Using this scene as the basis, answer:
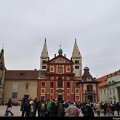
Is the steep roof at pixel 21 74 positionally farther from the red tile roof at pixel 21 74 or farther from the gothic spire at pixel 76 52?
the gothic spire at pixel 76 52

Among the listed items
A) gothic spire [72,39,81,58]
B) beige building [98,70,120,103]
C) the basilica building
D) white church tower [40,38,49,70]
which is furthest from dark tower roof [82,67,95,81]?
white church tower [40,38,49,70]

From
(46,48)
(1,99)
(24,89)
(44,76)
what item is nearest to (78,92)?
(44,76)

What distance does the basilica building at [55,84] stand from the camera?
64.1 meters

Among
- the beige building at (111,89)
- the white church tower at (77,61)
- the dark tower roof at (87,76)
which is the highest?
the white church tower at (77,61)

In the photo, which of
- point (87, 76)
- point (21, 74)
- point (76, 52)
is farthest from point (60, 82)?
point (76, 52)

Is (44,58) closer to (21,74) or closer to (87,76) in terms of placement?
(21,74)

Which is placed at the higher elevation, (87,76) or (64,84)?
(87,76)

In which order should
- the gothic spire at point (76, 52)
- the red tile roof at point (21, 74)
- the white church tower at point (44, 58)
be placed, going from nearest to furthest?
1. the red tile roof at point (21, 74)
2. the white church tower at point (44, 58)
3. the gothic spire at point (76, 52)

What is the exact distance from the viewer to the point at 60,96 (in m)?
64.2

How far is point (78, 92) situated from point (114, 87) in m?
13.6

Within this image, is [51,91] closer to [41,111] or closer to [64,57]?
[64,57]

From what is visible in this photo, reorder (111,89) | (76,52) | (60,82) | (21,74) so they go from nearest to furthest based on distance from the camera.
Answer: (60,82) < (21,74) < (111,89) < (76,52)

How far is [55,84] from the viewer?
212 feet

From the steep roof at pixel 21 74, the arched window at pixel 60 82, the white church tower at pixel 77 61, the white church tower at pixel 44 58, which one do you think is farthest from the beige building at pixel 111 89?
the steep roof at pixel 21 74
